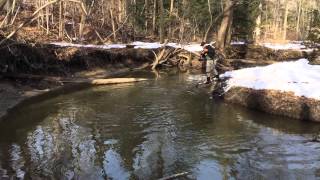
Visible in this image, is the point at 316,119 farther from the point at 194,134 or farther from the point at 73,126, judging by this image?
the point at 73,126

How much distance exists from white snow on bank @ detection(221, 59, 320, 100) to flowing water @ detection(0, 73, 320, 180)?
1025mm

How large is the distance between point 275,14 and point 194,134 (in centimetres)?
7594

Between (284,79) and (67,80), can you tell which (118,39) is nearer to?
(67,80)

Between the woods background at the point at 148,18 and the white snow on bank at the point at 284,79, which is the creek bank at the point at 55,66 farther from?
the woods background at the point at 148,18

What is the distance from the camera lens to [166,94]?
1788 centimetres

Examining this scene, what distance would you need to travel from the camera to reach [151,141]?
11.3 meters

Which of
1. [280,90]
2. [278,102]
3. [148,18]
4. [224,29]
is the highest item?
[148,18]

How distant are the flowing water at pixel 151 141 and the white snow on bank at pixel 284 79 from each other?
1025 millimetres

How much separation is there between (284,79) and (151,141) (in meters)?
6.32

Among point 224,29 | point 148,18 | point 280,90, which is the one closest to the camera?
point 280,90

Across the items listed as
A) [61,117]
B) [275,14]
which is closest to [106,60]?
[61,117]

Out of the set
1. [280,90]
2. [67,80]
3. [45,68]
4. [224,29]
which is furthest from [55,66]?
[224,29]

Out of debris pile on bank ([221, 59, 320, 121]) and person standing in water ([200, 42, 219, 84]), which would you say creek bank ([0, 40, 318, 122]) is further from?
debris pile on bank ([221, 59, 320, 121])

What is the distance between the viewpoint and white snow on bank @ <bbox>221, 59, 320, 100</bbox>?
14.3m
